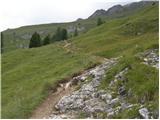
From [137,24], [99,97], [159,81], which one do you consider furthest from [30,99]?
[137,24]

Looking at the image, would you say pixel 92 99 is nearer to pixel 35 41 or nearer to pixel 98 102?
pixel 98 102

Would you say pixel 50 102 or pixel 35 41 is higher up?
pixel 35 41

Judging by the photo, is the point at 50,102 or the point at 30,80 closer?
the point at 50,102

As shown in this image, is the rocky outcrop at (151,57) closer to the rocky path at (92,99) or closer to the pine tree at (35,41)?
the rocky path at (92,99)

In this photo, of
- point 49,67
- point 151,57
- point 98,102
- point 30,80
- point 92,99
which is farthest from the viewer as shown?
point 49,67

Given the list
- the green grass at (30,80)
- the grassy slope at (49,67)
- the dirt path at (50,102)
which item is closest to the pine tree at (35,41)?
the grassy slope at (49,67)

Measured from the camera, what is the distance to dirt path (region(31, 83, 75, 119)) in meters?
27.9

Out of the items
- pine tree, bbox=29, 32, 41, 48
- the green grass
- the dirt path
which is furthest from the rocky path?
pine tree, bbox=29, 32, 41, 48

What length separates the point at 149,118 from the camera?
21.1m

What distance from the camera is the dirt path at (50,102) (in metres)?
27.9

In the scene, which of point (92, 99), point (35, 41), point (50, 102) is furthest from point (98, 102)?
point (35, 41)

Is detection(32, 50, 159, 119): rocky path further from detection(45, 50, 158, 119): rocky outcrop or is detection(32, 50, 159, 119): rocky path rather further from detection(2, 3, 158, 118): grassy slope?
detection(2, 3, 158, 118): grassy slope

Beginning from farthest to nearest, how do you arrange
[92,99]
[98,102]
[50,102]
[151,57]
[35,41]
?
[35,41] → [151,57] → [50,102] → [92,99] → [98,102]

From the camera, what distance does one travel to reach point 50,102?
3055 centimetres
